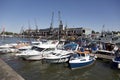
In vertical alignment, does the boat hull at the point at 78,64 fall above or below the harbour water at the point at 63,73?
above

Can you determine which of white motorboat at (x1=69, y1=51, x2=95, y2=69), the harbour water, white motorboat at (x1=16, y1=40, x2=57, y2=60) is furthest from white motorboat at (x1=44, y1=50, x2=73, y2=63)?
white motorboat at (x1=16, y1=40, x2=57, y2=60)

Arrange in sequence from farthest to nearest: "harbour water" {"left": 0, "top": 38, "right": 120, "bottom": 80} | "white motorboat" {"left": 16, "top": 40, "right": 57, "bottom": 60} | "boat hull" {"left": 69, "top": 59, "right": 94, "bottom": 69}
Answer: "white motorboat" {"left": 16, "top": 40, "right": 57, "bottom": 60}
"boat hull" {"left": 69, "top": 59, "right": 94, "bottom": 69}
"harbour water" {"left": 0, "top": 38, "right": 120, "bottom": 80}

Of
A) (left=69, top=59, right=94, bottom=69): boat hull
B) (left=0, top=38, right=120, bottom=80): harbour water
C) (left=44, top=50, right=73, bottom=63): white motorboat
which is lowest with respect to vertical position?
Result: (left=0, top=38, right=120, bottom=80): harbour water

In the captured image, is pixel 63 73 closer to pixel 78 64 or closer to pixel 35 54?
pixel 78 64

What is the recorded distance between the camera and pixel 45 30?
14975 centimetres

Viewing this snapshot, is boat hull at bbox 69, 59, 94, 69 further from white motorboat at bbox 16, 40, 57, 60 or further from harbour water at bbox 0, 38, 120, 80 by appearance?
white motorboat at bbox 16, 40, 57, 60

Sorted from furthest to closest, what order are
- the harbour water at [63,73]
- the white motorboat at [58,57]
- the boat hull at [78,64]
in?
the white motorboat at [58,57] < the boat hull at [78,64] < the harbour water at [63,73]

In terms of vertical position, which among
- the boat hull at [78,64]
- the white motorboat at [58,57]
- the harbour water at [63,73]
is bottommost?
the harbour water at [63,73]

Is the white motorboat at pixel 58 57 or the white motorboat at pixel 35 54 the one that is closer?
the white motorboat at pixel 58 57

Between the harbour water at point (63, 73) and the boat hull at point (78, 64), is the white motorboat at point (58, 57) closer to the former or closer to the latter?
the harbour water at point (63, 73)

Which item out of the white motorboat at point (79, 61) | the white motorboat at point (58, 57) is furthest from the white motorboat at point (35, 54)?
the white motorboat at point (79, 61)

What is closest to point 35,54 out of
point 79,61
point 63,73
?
point 63,73

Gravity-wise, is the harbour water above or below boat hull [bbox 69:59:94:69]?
below

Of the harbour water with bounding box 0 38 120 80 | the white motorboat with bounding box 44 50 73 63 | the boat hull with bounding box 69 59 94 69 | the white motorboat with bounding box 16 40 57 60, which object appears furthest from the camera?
the white motorboat with bounding box 16 40 57 60
